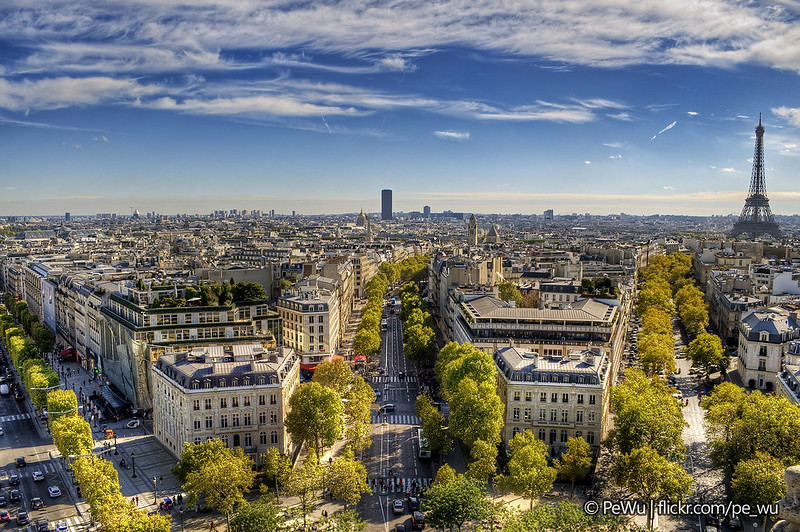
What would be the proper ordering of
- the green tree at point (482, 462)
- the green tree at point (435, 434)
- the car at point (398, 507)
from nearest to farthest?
the car at point (398, 507), the green tree at point (482, 462), the green tree at point (435, 434)

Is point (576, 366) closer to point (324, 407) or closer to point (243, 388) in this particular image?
point (324, 407)

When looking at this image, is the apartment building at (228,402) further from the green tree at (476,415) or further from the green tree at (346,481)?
the green tree at (476,415)

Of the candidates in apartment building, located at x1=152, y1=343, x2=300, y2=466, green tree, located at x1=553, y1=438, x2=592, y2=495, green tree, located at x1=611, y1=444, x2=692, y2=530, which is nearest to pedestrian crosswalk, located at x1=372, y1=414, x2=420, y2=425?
apartment building, located at x1=152, y1=343, x2=300, y2=466

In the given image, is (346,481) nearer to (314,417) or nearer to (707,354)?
(314,417)

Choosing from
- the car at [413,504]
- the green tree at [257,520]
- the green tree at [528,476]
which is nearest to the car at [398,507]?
the car at [413,504]

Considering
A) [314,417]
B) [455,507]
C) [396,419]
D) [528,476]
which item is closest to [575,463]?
[528,476]

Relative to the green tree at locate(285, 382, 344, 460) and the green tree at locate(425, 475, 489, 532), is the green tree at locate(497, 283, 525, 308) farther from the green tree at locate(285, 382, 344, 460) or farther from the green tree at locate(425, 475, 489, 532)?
the green tree at locate(425, 475, 489, 532)

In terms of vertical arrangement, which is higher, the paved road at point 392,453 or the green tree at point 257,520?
the green tree at point 257,520
